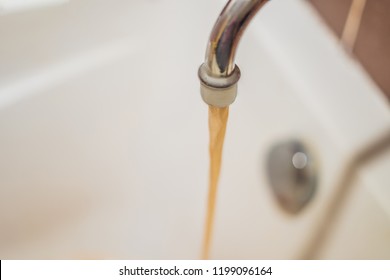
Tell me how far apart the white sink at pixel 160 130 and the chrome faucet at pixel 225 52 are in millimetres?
286

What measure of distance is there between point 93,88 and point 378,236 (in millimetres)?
474

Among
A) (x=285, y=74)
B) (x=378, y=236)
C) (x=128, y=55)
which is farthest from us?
(x=128, y=55)

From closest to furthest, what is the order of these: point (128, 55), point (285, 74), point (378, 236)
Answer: point (378, 236)
point (285, 74)
point (128, 55)

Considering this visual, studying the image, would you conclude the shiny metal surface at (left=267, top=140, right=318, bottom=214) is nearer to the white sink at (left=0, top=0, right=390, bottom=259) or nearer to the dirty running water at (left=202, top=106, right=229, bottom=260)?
the white sink at (left=0, top=0, right=390, bottom=259)

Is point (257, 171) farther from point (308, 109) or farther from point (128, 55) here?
point (128, 55)

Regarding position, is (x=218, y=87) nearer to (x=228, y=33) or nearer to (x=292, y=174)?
(x=228, y=33)

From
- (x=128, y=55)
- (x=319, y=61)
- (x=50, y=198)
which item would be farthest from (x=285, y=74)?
(x=50, y=198)

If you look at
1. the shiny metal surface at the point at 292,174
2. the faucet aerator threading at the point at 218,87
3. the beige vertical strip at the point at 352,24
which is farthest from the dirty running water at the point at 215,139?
the beige vertical strip at the point at 352,24

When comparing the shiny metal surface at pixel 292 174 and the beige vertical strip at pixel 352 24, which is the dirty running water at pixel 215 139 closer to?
the shiny metal surface at pixel 292 174

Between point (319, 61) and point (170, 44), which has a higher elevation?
point (170, 44)

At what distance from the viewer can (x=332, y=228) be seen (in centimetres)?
65

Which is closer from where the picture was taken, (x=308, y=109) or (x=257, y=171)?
(x=308, y=109)

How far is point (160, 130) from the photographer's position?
2.81ft

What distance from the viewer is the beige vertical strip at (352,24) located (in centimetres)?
65
